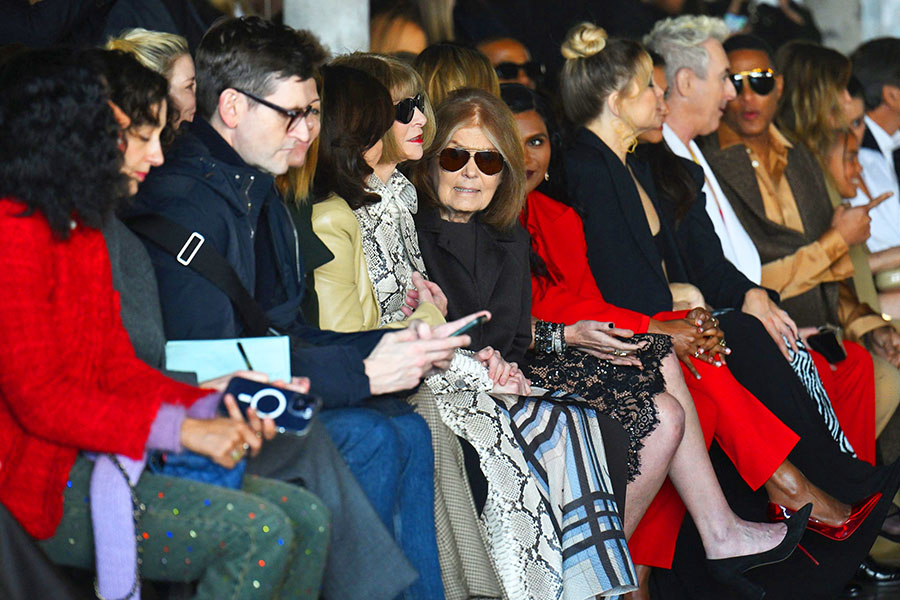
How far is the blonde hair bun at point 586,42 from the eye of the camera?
492 centimetres

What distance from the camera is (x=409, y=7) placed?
604cm

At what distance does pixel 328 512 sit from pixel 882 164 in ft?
16.2

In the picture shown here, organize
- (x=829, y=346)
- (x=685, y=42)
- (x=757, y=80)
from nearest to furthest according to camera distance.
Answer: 1. (x=829, y=346)
2. (x=685, y=42)
3. (x=757, y=80)

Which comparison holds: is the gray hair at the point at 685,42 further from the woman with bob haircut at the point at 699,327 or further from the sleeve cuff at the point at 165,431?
the sleeve cuff at the point at 165,431

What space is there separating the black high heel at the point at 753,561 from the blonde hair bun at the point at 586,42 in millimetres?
2020

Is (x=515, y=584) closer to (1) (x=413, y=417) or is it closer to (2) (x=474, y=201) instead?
(1) (x=413, y=417)

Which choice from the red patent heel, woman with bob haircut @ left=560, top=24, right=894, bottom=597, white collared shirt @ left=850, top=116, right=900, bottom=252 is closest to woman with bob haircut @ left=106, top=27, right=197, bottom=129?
woman with bob haircut @ left=560, top=24, right=894, bottom=597

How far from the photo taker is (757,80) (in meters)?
5.72

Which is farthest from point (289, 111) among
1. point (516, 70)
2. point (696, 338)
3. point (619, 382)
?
point (516, 70)

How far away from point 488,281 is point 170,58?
1215 mm

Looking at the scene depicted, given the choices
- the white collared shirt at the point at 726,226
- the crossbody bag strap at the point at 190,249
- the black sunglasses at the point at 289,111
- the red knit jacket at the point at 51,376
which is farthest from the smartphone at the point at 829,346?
the red knit jacket at the point at 51,376

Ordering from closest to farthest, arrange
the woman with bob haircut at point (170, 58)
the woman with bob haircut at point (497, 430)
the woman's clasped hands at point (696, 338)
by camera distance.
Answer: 1. the woman with bob haircut at point (497, 430)
2. the woman with bob haircut at point (170, 58)
3. the woman's clasped hands at point (696, 338)

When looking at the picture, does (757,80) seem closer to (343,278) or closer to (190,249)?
(343,278)

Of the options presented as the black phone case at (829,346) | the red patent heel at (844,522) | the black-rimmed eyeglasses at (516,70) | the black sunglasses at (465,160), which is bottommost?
the red patent heel at (844,522)
